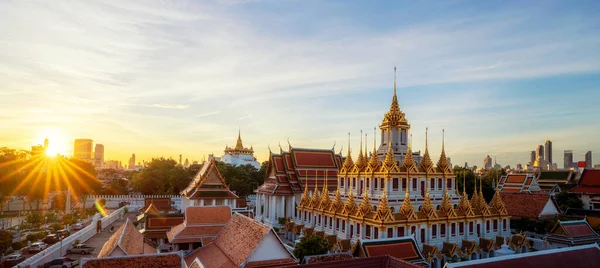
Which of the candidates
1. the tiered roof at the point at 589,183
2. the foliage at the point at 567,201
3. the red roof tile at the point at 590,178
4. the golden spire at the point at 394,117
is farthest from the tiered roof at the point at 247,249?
the red roof tile at the point at 590,178

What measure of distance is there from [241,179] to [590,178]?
43590 mm

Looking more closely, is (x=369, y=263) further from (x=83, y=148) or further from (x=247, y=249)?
(x=83, y=148)

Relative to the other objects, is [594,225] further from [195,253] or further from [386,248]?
[195,253]

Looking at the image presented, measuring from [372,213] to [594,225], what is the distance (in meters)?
20.5

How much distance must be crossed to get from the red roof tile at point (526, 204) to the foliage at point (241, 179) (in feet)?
112

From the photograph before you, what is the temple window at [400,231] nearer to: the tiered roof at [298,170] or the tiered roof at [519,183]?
the tiered roof at [298,170]

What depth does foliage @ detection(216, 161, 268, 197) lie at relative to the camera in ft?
191

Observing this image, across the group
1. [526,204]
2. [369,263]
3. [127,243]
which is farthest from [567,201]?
[127,243]

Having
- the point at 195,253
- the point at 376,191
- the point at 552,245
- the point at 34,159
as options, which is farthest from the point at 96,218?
the point at 552,245

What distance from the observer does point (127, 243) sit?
58.0 feet

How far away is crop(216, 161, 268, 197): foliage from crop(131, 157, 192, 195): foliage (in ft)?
22.2

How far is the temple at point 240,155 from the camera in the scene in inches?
4215

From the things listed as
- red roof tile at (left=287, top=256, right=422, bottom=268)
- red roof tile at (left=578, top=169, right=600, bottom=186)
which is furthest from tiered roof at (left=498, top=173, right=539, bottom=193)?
red roof tile at (left=287, top=256, right=422, bottom=268)

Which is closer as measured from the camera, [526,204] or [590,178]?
[526,204]
